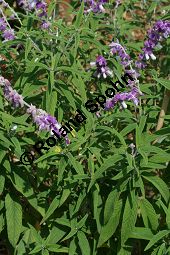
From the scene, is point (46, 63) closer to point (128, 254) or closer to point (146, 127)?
point (146, 127)

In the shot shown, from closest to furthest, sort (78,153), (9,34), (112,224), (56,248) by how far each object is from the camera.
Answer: (112,224), (56,248), (78,153), (9,34)

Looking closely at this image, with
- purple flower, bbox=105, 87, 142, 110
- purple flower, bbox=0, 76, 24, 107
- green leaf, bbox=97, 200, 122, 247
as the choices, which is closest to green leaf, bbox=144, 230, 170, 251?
green leaf, bbox=97, 200, 122, 247

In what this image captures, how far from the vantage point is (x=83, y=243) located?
3.80 meters

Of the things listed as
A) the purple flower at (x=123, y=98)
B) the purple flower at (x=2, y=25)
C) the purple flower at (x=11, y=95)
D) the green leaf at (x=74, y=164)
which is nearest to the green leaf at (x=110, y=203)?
the green leaf at (x=74, y=164)

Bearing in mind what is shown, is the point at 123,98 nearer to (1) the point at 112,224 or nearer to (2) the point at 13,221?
(1) the point at 112,224

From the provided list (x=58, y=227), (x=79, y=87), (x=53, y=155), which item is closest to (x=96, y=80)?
(x=79, y=87)

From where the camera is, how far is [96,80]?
14.3 feet

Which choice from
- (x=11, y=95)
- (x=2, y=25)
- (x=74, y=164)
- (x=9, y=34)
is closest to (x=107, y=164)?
(x=74, y=164)

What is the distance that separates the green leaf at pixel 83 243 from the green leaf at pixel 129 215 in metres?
0.33

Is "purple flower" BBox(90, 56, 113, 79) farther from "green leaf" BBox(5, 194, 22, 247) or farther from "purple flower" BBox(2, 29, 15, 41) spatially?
"green leaf" BBox(5, 194, 22, 247)

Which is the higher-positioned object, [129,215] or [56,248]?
[129,215]

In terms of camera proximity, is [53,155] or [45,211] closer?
[53,155]

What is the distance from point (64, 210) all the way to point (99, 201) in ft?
1.29

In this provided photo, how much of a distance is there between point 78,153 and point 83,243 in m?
0.66
